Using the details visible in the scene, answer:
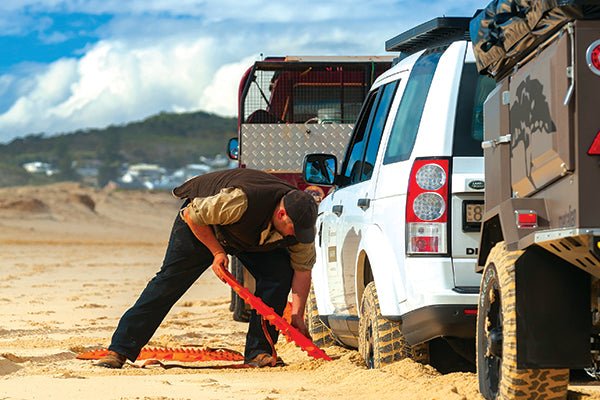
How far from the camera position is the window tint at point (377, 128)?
324 inches

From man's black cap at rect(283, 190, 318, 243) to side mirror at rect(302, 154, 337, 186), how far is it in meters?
0.39

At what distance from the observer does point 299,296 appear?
9.42m

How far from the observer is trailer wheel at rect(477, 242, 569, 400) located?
5871 mm

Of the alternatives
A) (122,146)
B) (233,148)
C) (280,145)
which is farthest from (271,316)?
(122,146)

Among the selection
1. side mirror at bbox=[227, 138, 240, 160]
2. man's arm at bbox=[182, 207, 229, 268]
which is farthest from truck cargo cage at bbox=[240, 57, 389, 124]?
man's arm at bbox=[182, 207, 229, 268]

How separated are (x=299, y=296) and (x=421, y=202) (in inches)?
92.1

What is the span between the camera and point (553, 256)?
5820mm

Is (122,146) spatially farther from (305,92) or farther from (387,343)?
(387,343)

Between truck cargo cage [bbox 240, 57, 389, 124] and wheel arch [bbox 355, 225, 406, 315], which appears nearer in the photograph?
wheel arch [bbox 355, 225, 406, 315]

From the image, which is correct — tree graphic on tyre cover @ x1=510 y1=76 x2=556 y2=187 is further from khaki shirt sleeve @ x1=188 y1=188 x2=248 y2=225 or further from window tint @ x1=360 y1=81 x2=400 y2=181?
khaki shirt sleeve @ x1=188 y1=188 x2=248 y2=225

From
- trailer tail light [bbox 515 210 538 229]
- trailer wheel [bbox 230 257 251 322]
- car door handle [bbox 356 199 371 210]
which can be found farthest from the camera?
trailer wheel [bbox 230 257 251 322]

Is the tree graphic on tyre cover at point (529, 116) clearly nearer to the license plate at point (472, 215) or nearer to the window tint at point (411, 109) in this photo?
the license plate at point (472, 215)

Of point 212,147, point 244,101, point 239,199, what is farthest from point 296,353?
point 212,147

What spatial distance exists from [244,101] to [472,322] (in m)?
7.66
